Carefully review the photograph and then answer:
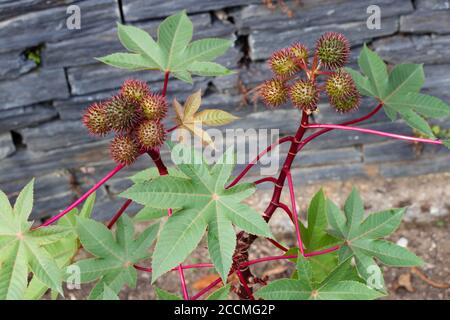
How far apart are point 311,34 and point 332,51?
912 mm

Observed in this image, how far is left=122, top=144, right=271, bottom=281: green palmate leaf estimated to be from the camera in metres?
1.01

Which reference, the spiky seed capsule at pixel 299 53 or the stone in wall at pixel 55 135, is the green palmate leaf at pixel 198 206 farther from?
the stone in wall at pixel 55 135

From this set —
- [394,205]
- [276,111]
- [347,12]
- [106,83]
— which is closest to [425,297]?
[394,205]

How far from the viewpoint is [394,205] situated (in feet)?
8.00

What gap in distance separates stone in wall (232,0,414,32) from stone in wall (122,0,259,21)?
59 mm

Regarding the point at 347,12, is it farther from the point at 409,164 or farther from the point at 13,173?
the point at 13,173

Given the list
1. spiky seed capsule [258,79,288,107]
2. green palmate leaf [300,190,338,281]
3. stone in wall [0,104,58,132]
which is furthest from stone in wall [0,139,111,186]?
spiky seed capsule [258,79,288,107]

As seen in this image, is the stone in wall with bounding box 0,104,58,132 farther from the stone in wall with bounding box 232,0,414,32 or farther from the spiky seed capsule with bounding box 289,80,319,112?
the spiky seed capsule with bounding box 289,80,319,112

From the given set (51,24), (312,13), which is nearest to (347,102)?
(312,13)

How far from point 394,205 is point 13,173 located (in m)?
1.71

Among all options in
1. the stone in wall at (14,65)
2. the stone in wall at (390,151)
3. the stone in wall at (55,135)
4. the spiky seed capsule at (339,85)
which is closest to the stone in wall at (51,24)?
the stone in wall at (14,65)

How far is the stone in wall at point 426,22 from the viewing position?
6.39 ft

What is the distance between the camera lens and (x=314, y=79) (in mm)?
1093
